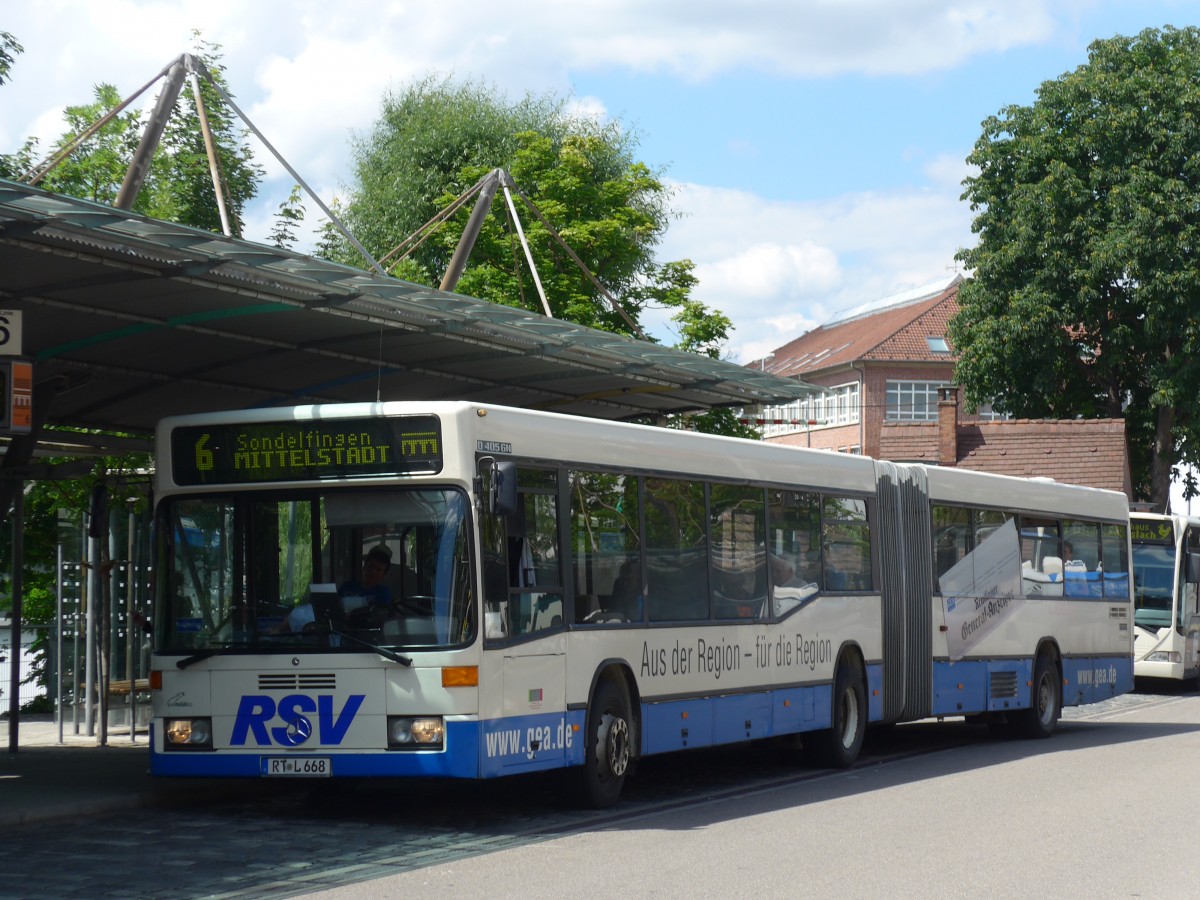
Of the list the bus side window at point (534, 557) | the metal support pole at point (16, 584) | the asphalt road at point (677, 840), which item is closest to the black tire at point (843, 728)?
the asphalt road at point (677, 840)

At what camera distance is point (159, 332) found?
46.4 ft

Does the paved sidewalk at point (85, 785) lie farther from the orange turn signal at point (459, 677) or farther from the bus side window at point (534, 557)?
the bus side window at point (534, 557)

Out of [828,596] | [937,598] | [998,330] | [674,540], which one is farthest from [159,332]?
[998,330]

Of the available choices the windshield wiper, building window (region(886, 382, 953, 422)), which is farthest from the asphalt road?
building window (region(886, 382, 953, 422))

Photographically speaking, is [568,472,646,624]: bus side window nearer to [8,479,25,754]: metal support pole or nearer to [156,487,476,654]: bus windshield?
[156,487,476,654]: bus windshield

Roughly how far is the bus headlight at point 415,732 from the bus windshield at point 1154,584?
70.6ft

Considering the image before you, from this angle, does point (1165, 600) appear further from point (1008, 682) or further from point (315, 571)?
point (315, 571)

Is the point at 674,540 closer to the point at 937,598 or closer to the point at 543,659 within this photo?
the point at 543,659

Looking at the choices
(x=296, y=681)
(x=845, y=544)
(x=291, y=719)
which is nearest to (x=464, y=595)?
(x=296, y=681)

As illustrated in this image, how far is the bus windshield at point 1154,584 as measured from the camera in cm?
3038

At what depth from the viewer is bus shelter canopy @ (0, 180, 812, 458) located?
37.5 ft

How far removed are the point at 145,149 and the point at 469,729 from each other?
7539 mm

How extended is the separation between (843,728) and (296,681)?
265 inches

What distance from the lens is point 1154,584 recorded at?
30.6m
